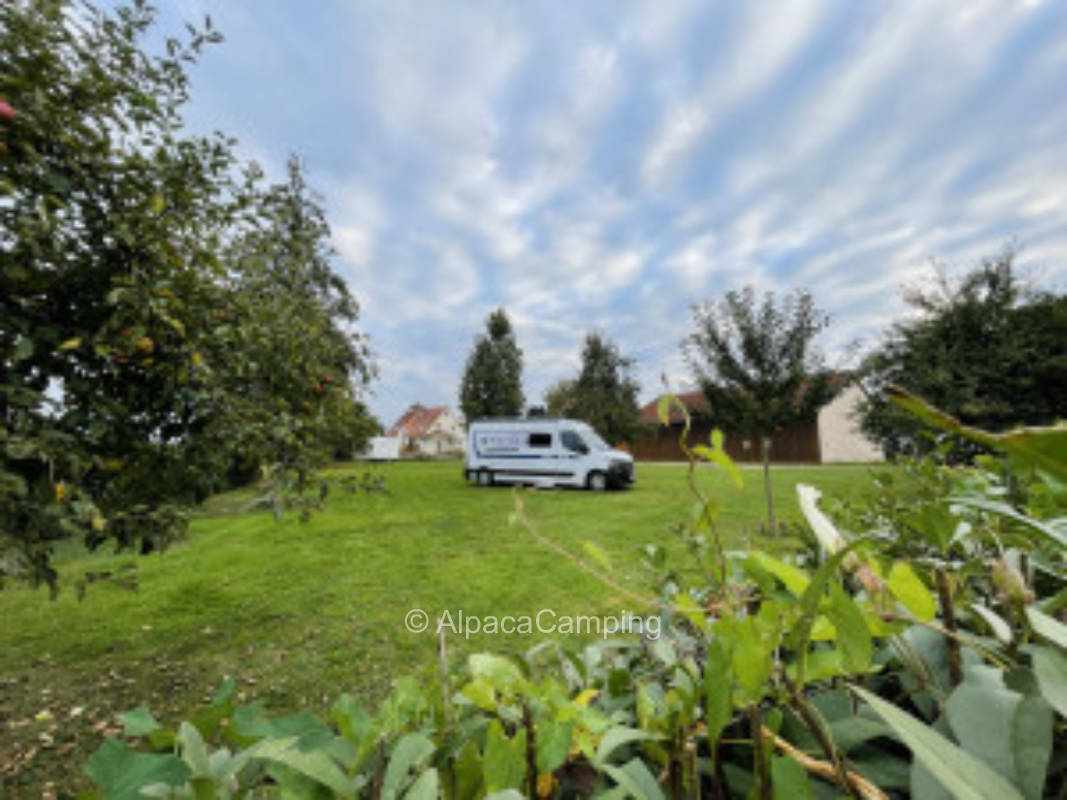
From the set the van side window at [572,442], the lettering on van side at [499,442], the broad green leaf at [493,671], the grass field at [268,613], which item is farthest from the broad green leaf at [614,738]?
the lettering on van side at [499,442]

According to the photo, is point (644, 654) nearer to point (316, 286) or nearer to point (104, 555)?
point (104, 555)

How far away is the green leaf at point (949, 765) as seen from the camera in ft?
0.92

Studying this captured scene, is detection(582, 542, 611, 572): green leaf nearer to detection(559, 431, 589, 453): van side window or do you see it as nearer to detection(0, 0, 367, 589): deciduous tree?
detection(0, 0, 367, 589): deciduous tree

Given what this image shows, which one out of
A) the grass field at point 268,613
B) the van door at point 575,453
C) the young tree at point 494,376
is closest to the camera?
the grass field at point 268,613

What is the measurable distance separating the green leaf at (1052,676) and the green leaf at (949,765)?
0.07 meters

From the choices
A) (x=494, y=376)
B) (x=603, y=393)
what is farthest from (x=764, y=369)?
(x=494, y=376)

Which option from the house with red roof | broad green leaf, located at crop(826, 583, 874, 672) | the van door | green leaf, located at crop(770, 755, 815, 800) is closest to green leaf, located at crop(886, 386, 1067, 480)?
broad green leaf, located at crop(826, 583, 874, 672)

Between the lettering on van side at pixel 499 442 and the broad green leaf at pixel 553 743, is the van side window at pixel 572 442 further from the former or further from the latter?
the broad green leaf at pixel 553 743

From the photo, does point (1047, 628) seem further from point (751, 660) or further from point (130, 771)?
point (130, 771)

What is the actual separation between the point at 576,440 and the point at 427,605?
38.3 feet

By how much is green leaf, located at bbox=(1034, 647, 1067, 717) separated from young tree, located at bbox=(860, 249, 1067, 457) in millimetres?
10402

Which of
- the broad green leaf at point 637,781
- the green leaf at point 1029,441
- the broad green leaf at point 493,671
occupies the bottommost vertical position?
the broad green leaf at point 637,781

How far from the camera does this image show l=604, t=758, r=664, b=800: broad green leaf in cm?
39

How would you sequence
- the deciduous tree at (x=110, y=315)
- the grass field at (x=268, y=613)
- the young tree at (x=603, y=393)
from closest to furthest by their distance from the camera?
the deciduous tree at (x=110, y=315)
the grass field at (x=268, y=613)
the young tree at (x=603, y=393)
